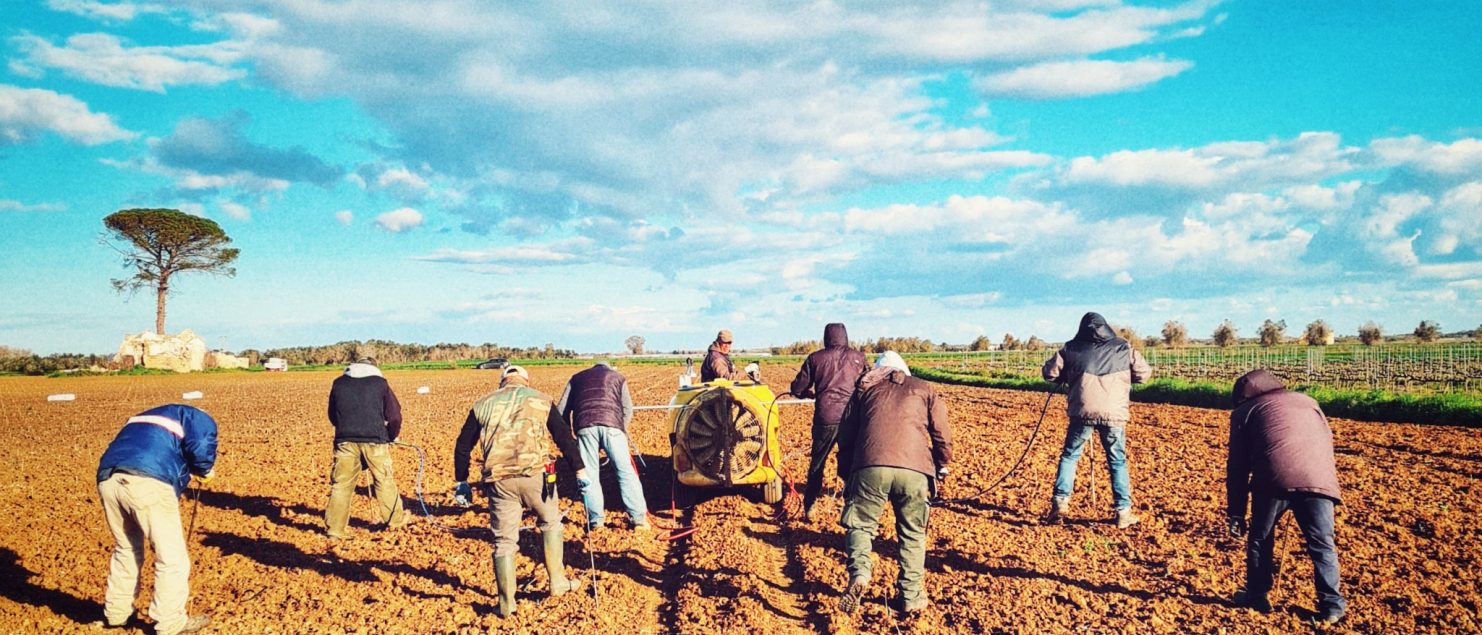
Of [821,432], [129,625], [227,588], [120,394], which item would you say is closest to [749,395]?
[821,432]

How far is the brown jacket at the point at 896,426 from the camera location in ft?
20.3

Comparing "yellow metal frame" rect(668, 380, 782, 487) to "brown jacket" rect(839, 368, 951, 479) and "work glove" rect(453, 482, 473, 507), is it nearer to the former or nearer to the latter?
"brown jacket" rect(839, 368, 951, 479)

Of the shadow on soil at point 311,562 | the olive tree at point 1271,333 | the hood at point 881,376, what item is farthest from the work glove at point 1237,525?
the olive tree at point 1271,333

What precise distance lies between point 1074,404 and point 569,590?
522 cm

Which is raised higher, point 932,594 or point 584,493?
point 584,493

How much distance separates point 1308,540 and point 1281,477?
1.75ft

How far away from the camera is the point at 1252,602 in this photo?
6477 mm

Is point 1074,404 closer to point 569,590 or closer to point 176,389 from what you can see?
point 569,590

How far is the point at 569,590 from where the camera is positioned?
7297mm

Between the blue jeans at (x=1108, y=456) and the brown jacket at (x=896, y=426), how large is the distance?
2786 mm

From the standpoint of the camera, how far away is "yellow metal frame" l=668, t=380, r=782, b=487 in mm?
9648

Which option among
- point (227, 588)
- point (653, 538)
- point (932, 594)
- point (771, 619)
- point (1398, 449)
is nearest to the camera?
point (771, 619)

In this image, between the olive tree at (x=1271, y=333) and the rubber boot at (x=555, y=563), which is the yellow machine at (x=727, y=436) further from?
the olive tree at (x=1271, y=333)

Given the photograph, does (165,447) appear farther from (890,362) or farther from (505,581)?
(890,362)
